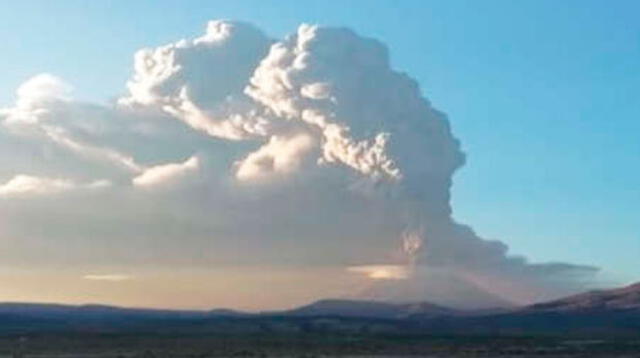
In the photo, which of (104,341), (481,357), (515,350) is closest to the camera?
(481,357)

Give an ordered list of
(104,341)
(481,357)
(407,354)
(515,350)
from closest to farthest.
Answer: (481,357)
(407,354)
(515,350)
(104,341)

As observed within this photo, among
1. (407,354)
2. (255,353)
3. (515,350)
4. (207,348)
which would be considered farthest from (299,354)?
(515,350)

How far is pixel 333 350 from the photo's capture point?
Result: 116 m

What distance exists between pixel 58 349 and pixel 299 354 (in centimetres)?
2842

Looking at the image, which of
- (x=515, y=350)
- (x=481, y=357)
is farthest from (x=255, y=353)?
(x=515, y=350)

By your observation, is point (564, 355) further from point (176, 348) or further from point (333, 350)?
point (176, 348)

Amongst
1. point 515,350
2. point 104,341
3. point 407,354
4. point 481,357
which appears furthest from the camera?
point 104,341

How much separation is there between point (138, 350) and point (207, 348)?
10643mm

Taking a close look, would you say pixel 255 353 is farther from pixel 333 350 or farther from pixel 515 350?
pixel 515 350

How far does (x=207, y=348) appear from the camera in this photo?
4833 inches

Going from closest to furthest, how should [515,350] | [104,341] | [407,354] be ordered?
[407,354] < [515,350] < [104,341]

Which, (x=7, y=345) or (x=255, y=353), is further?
(x=7, y=345)

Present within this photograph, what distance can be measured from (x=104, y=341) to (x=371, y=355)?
4529 cm

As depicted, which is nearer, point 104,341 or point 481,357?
point 481,357
